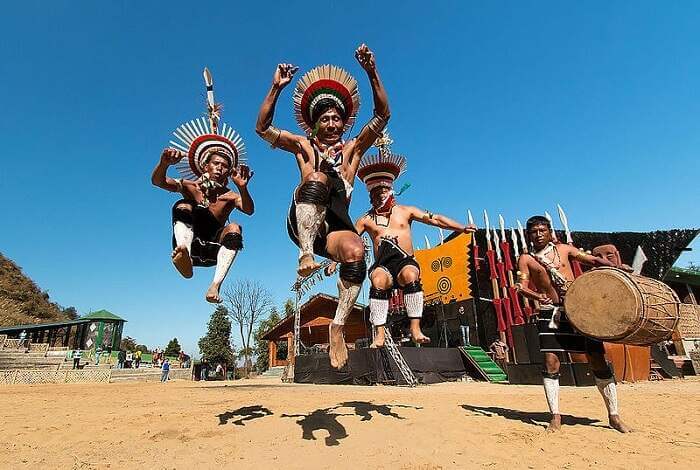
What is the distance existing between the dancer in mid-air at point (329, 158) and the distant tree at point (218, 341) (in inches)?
1635

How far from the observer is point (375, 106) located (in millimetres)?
3602

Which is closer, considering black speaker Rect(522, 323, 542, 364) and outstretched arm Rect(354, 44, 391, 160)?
outstretched arm Rect(354, 44, 391, 160)

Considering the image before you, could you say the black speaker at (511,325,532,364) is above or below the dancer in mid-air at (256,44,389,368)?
below

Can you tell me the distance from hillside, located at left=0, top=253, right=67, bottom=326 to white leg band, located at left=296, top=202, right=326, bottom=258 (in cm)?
5100


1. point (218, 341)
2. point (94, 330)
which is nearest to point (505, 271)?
point (218, 341)

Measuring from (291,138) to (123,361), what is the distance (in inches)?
1262

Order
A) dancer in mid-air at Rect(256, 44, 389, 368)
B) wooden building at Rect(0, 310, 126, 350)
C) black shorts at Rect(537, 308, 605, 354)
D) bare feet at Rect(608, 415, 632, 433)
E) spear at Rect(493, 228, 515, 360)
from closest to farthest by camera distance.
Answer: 1. dancer in mid-air at Rect(256, 44, 389, 368)
2. bare feet at Rect(608, 415, 632, 433)
3. black shorts at Rect(537, 308, 605, 354)
4. spear at Rect(493, 228, 515, 360)
5. wooden building at Rect(0, 310, 126, 350)

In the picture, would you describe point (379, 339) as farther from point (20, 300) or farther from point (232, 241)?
point (20, 300)

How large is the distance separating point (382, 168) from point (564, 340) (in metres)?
3.07

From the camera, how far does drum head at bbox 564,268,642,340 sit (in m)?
3.96

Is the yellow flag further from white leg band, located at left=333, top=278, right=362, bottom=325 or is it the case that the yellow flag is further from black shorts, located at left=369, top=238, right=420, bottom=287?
white leg band, located at left=333, top=278, right=362, bottom=325

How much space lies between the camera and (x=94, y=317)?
120 ft

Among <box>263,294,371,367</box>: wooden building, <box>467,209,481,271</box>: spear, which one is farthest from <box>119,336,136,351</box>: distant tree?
<box>467,209,481,271</box>: spear

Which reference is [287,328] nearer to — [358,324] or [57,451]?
[358,324]
